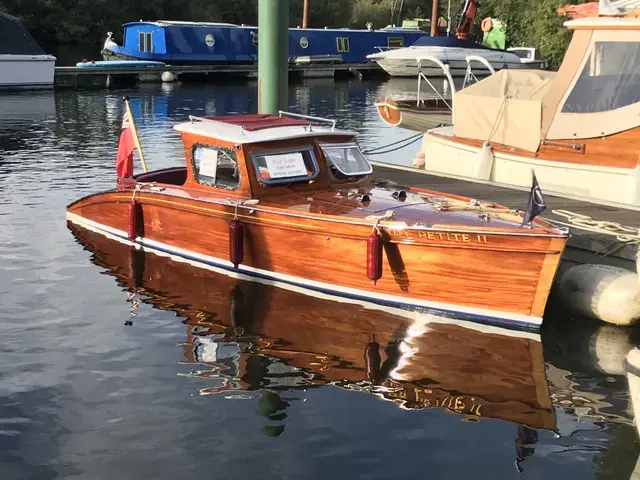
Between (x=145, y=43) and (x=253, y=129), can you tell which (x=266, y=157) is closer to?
(x=253, y=129)

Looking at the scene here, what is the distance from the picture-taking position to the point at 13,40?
43.0 m

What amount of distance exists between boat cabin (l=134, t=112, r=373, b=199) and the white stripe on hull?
1046 millimetres

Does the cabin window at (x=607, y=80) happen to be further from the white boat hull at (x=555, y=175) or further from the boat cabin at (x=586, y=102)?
the white boat hull at (x=555, y=175)

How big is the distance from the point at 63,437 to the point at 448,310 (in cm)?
488

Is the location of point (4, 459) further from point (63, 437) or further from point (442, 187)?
point (442, 187)

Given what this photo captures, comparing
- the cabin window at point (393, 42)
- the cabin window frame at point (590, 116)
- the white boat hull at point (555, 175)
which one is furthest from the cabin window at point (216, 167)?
the cabin window at point (393, 42)

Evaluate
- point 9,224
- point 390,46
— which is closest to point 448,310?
point 9,224

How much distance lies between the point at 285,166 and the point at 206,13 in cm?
6241

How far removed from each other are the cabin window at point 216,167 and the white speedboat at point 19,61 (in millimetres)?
33264

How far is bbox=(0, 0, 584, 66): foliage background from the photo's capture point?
197 ft

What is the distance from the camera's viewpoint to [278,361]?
9602mm

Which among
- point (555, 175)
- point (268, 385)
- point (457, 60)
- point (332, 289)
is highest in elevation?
point (457, 60)

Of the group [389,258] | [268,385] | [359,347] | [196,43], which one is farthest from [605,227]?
[196,43]

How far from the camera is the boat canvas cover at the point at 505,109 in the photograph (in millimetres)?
15508
